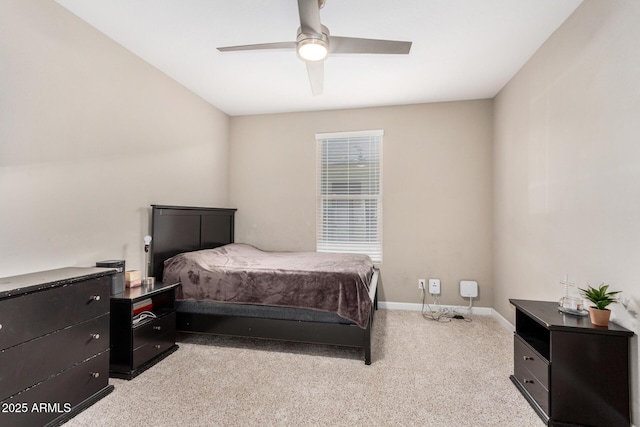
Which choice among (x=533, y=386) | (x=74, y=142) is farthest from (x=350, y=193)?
(x=74, y=142)

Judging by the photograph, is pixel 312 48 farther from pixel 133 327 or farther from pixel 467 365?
pixel 467 365

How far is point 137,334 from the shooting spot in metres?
2.27

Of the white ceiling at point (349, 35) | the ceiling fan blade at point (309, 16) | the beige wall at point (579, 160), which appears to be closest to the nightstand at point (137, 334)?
the white ceiling at point (349, 35)

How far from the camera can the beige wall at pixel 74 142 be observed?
188 centimetres

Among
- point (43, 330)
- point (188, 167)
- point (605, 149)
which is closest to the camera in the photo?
point (43, 330)

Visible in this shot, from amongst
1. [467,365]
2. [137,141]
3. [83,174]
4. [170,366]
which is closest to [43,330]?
[170,366]

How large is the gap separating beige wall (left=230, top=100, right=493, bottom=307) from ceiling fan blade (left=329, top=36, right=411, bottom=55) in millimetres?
2120

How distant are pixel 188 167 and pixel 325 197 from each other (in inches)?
69.0

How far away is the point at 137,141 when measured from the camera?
2830 millimetres

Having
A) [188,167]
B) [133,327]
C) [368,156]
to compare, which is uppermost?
[368,156]

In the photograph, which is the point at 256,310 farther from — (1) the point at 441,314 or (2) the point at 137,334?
(1) the point at 441,314

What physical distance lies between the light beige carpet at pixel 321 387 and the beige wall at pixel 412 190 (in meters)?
1.06

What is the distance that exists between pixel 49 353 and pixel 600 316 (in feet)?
9.77

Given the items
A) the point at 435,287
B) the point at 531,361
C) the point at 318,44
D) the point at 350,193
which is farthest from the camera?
the point at 350,193
